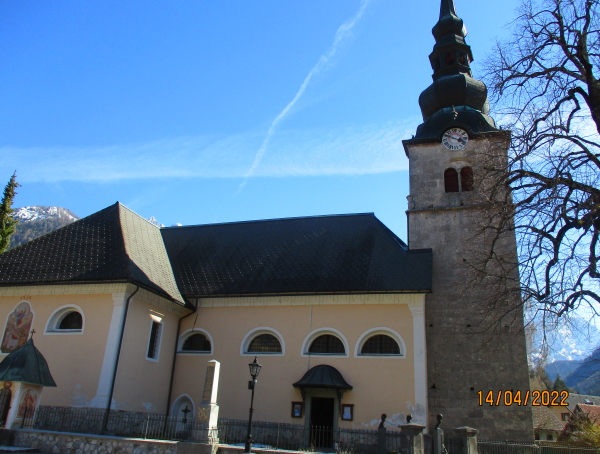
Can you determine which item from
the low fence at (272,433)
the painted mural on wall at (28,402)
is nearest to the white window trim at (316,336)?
the low fence at (272,433)

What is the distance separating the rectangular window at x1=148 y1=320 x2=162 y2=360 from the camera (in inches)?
741

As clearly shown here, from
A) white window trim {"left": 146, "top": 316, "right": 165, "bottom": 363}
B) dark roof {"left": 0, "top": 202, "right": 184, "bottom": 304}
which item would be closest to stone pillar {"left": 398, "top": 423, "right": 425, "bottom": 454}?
white window trim {"left": 146, "top": 316, "right": 165, "bottom": 363}

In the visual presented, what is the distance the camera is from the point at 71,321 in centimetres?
1812

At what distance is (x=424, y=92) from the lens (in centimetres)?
2350

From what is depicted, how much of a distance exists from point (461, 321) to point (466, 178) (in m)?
6.39

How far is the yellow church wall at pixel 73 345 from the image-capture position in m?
16.5

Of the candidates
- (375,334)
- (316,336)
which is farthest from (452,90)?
(316,336)

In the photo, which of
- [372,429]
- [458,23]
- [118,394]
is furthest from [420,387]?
[458,23]

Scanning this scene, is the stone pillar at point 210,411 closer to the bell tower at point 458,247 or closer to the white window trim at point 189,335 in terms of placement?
the white window trim at point 189,335

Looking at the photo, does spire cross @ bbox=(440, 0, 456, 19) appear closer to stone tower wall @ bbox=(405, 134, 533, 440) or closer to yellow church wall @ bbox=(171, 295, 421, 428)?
stone tower wall @ bbox=(405, 134, 533, 440)

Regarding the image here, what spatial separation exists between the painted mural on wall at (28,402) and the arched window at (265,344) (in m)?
7.69

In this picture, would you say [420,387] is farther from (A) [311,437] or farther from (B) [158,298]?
(B) [158,298]

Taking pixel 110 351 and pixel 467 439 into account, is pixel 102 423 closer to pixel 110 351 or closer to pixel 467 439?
pixel 110 351

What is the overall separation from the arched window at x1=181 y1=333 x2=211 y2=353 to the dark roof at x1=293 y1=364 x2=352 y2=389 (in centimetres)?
457
